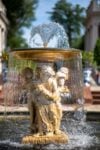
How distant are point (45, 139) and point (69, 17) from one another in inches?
3197

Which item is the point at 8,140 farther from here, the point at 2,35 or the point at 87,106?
the point at 2,35

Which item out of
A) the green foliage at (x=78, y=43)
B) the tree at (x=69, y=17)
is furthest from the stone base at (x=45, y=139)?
the green foliage at (x=78, y=43)

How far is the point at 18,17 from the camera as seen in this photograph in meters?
68.1

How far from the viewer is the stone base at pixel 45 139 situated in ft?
37.9

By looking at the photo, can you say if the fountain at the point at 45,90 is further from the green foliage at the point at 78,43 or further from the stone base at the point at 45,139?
the green foliage at the point at 78,43

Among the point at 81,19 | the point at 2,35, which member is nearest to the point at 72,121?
the point at 2,35

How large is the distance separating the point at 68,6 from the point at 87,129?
261ft

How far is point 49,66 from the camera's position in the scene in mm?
11883

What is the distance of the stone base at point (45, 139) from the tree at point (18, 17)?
5497 centimetres

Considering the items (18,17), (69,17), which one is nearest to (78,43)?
(69,17)

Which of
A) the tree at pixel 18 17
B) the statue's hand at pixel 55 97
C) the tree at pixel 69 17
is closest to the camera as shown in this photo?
the statue's hand at pixel 55 97

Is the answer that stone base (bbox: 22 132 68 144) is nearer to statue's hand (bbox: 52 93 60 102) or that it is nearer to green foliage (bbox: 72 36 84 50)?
statue's hand (bbox: 52 93 60 102)

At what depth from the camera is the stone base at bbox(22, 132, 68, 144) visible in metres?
11.5

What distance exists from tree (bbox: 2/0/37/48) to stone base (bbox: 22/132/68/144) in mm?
54970
